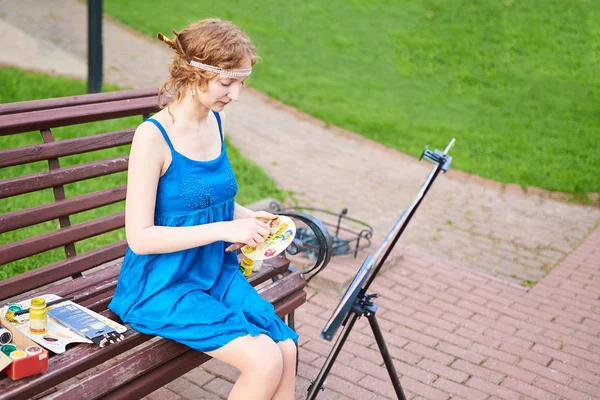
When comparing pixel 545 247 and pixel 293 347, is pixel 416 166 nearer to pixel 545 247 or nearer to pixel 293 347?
pixel 545 247

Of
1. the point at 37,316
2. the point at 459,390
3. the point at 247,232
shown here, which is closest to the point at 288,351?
the point at 247,232

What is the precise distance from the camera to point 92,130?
682 cm

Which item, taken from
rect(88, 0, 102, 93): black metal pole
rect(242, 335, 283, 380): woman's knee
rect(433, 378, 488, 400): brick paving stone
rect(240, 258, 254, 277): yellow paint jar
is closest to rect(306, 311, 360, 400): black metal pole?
rect(242, 335, 283, 380): woman's knee

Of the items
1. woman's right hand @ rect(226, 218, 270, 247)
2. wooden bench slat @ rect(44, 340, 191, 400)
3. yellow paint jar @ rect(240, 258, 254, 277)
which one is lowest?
wooden bench slat @ rect(44, 340, 191, 400)

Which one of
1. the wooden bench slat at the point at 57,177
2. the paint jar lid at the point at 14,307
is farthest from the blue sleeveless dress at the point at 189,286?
the wooden bench slat at the point at 57,177

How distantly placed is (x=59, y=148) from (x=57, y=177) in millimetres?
128

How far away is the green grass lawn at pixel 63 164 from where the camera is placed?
484 centimetres

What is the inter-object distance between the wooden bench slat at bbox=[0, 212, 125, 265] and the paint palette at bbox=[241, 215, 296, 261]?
0.92 m

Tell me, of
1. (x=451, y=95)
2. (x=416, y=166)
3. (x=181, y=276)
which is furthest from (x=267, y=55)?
(x=181, y=276)

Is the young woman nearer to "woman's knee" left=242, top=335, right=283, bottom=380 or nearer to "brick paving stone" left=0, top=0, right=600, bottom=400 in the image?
"woman's knee" left=242, top=335, right=283, bottom=380

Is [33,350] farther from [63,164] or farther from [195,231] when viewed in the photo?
[63,164]

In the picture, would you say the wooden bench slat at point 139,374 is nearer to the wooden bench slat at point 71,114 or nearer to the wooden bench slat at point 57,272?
the wooden bench slat at point 57,272

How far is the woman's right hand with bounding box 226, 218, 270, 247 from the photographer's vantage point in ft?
8.87

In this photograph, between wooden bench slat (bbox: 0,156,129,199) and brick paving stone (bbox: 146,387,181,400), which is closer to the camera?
wooden bench slat (bbox: 0,156,129,199)
